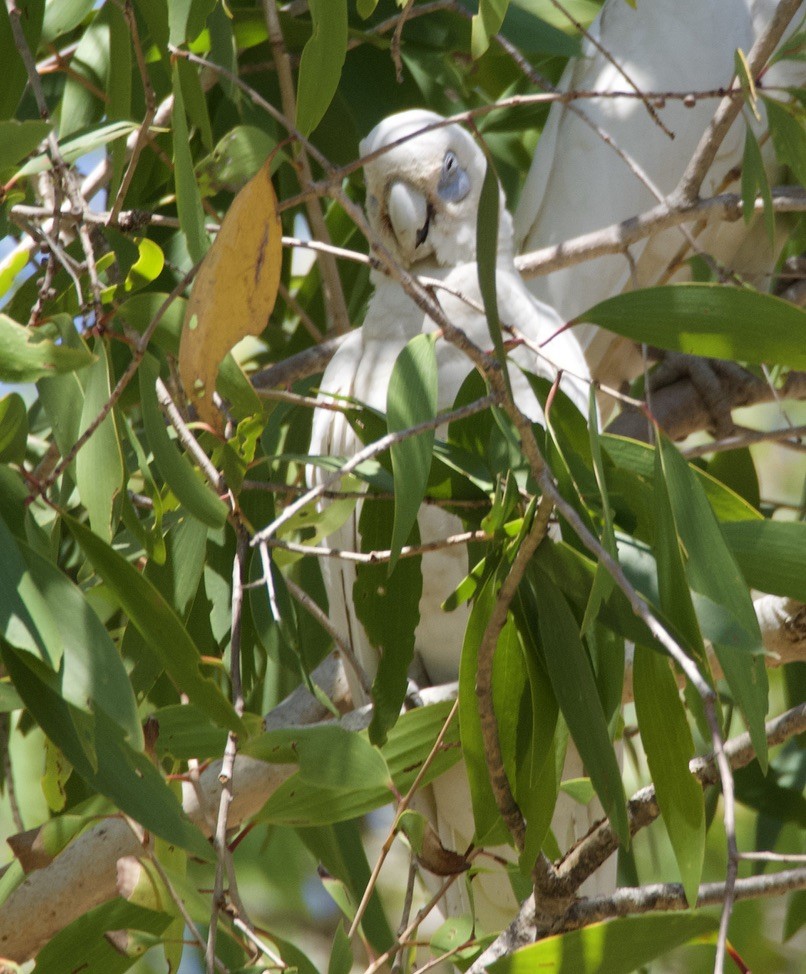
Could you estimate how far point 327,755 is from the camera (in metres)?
0.82

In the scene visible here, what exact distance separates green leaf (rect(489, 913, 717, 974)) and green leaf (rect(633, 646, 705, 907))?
0.04m

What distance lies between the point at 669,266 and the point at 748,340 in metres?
1.33

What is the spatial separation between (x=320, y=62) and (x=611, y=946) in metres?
0.61

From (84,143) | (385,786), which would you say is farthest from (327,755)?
(84,143)

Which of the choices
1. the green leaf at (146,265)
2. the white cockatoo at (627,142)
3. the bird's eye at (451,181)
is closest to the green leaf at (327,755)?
the green leaf at (146,265)

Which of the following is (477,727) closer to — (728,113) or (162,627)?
(162,627)

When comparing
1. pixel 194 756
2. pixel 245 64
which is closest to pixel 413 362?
pixel 194 756

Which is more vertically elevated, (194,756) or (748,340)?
(748,340)

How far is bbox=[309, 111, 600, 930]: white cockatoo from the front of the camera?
4.79 ft

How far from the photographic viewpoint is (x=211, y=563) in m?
1.36

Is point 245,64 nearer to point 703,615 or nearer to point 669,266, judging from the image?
point 669,266

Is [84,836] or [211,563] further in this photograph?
[211,563]

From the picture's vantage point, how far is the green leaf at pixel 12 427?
751 millimetres

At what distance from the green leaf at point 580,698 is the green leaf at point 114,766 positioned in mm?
243
